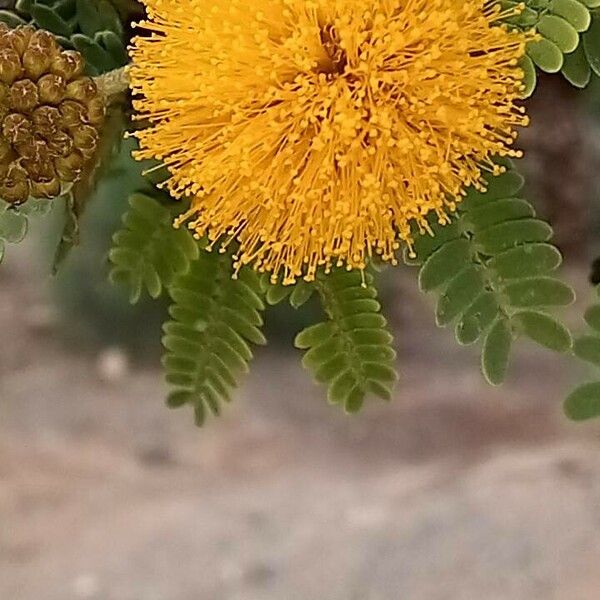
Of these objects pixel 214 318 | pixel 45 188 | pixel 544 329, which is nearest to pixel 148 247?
pixel 214 318

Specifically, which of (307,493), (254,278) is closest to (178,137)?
(254,278)

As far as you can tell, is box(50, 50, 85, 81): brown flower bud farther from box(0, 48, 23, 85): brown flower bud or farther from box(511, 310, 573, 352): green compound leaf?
box(511, 310, 573, 352): green compound leaf

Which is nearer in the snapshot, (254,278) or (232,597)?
A: (254,278)

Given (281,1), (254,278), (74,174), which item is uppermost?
(281,1)

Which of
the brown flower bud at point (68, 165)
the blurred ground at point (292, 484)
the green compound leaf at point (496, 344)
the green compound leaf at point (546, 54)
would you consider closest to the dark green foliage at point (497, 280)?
the green compound leaf at point (496, 344)

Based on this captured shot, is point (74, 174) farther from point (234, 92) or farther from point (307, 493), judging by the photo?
point (307, 493)

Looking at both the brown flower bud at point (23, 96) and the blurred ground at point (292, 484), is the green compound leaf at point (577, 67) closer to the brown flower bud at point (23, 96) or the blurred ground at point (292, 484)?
the brown flower bud at point (23, 96)
